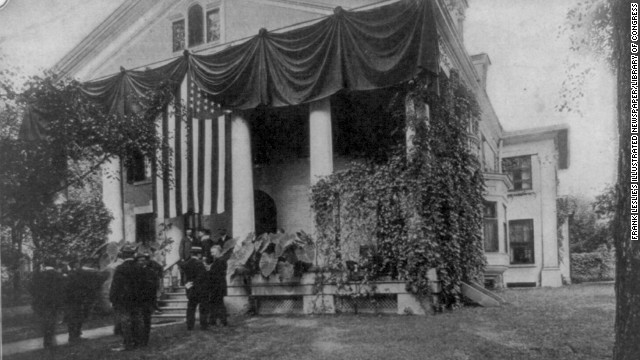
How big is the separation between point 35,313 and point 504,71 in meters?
7.83

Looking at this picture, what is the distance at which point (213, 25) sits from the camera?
14.4 metres

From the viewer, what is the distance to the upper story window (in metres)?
14.4

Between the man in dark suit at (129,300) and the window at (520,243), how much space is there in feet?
48.4

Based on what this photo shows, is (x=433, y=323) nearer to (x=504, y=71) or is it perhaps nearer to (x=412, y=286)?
(x=412, y=286)

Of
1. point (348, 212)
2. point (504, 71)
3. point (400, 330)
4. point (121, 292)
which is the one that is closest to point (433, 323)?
point (400, 330)

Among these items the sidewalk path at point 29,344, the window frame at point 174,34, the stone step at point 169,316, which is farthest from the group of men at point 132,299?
the window frame at point 174,34

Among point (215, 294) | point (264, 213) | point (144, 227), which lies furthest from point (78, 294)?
point (264, 213)

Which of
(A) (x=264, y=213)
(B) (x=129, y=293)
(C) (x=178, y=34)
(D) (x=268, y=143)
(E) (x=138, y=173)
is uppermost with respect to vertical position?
(C) (x=178, y=34)

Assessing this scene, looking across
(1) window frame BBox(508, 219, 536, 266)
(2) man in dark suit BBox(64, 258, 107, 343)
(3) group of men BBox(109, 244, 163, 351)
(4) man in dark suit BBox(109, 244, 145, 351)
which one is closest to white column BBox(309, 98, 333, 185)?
(3) group of men BBox(109, 244, 163, 351)

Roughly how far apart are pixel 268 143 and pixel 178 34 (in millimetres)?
3860

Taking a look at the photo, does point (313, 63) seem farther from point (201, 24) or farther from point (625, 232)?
point (625, 232)

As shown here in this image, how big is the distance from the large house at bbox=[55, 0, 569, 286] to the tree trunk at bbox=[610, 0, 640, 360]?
551cm

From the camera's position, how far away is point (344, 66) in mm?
10914

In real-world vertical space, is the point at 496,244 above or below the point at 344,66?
below
